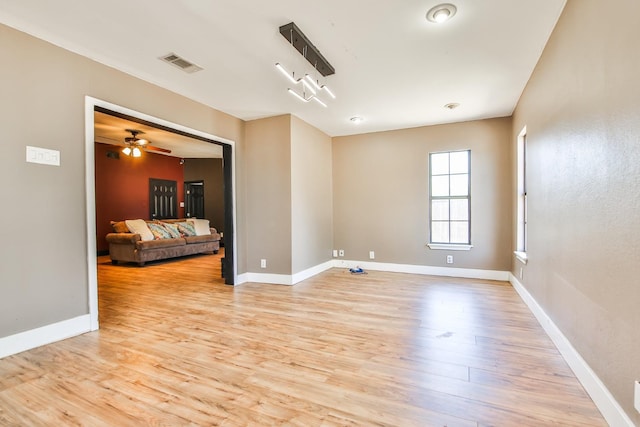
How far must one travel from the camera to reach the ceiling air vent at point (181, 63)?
2.83 m

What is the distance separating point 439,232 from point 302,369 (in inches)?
152

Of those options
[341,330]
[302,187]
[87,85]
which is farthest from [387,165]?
[87,85]

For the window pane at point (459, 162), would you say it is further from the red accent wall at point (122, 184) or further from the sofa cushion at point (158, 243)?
the red accent wall at point (122, 184)

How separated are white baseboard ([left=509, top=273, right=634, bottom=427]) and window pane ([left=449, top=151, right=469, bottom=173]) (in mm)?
2699

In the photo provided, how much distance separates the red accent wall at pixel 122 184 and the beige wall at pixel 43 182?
5.67 m

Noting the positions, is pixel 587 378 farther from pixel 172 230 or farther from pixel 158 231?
pixel 172 230

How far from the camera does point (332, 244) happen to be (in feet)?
19.3

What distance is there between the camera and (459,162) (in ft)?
16.5

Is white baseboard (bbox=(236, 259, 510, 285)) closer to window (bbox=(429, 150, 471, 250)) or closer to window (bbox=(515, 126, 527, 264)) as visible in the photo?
window (bbox=(429, 150, 471, 250))

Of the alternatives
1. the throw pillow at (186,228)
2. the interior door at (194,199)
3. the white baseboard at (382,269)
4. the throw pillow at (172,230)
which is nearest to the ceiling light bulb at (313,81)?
the white baseboard at (382,269)

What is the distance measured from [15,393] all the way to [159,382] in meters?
0.81

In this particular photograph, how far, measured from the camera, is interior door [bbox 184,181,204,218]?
32.7 feet

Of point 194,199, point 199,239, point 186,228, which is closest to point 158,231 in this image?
point 186,228

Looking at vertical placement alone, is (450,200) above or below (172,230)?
above
